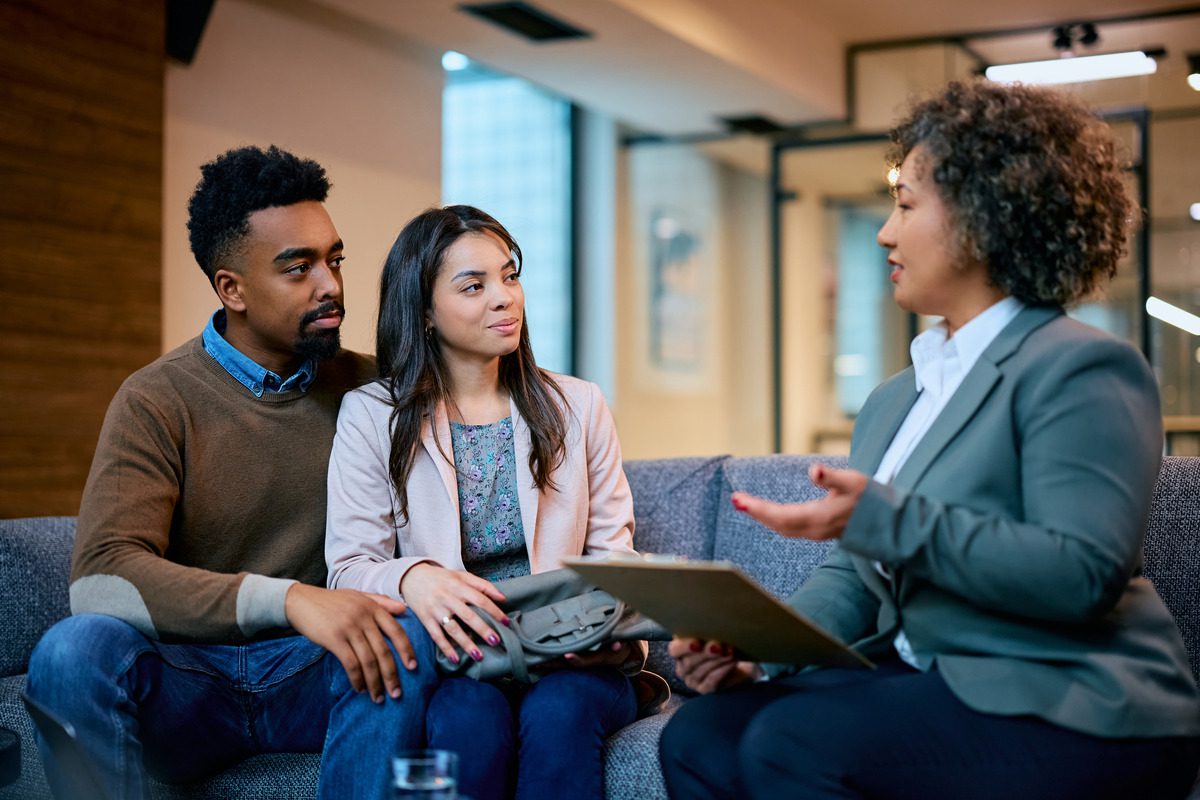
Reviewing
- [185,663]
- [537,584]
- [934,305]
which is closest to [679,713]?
[537,584]

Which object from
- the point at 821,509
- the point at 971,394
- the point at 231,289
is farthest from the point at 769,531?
the point at 231,289

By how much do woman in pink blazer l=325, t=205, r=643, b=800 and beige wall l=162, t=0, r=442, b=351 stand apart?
2.11 meters

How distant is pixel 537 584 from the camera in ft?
6.37

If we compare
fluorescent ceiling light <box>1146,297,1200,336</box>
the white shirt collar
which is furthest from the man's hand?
fluorescent ceiling light <box>1146,297,1200,336</box>

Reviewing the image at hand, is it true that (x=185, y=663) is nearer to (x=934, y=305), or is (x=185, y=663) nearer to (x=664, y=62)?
(x=934, y=305)

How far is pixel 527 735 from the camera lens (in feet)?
6.08

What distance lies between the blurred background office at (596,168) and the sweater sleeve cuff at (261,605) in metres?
1.21

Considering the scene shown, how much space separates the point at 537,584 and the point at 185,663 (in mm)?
561

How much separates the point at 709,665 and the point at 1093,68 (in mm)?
Result: 5761

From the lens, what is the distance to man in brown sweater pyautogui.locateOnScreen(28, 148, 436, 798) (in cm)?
183

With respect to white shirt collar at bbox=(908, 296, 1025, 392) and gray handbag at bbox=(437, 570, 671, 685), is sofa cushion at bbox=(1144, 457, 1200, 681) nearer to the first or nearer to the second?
white shirt collar at bbox=(908, 296, 1025, 392)

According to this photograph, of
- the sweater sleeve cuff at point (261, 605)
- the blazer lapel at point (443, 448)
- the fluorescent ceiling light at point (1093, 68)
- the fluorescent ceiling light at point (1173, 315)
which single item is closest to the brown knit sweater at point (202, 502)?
the sweater sleeve cuff at point (261, 605)

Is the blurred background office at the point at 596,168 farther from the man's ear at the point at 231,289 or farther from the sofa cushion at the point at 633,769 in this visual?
the man's ear at the point at 231,289

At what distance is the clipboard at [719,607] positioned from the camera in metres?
1.39
